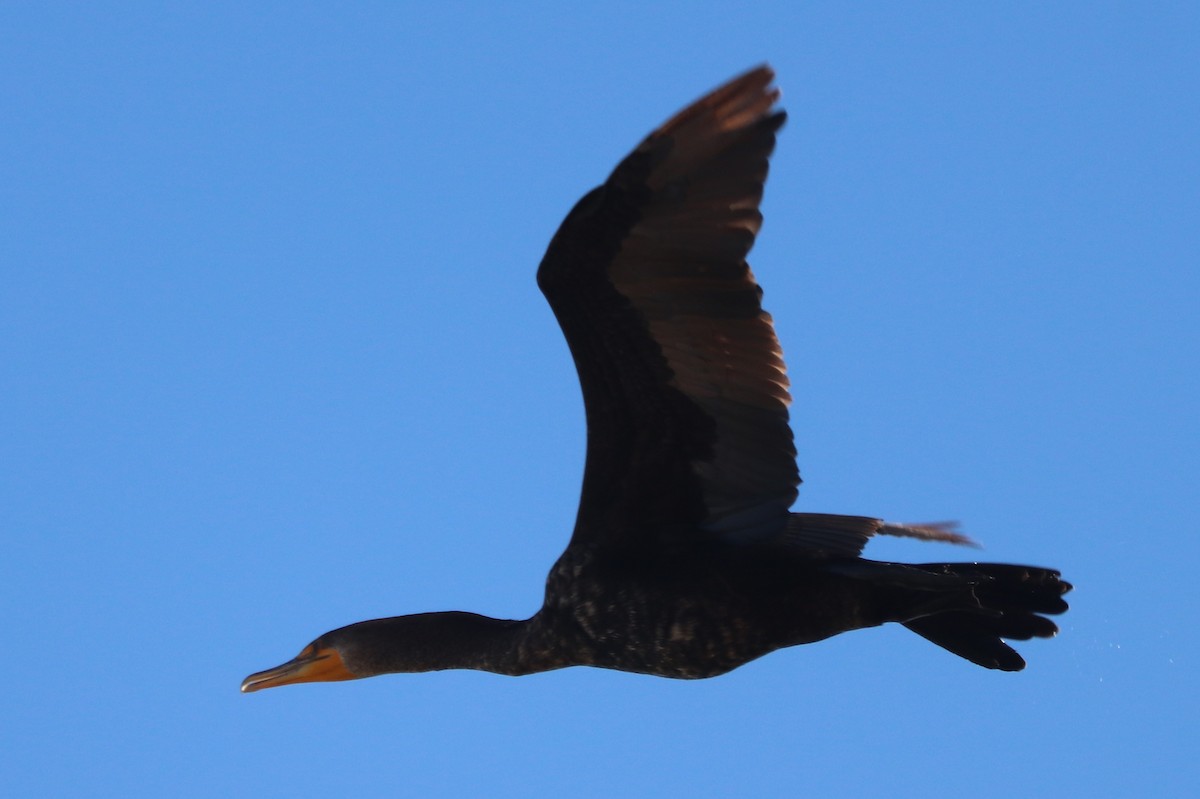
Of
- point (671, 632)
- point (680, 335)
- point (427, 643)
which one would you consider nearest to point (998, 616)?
point (671, 632)

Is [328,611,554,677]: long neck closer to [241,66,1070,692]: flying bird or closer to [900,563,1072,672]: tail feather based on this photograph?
[241,66,1070,692]: flying bird

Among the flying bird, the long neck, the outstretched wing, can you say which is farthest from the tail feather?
the long neck

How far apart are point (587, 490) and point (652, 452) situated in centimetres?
35

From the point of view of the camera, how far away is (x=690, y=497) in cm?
653

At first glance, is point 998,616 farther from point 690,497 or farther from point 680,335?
point 680,335

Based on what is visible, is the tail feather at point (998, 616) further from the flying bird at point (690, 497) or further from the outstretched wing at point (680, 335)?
the outstretched wing at point (680, 335)

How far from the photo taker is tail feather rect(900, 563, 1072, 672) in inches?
266

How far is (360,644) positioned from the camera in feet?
23.7

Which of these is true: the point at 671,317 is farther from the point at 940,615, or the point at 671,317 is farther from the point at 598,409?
the point at 940,615

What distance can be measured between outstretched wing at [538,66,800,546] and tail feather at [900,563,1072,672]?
0.95 meters

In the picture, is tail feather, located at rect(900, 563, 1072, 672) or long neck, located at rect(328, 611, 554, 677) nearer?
tail feather, located at rect(900, 563, 1072, 672)

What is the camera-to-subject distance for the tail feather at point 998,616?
6.76m

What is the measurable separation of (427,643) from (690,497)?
149 centimetres

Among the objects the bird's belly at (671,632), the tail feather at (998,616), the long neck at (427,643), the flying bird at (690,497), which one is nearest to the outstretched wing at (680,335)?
the flying bird at (690,497)
